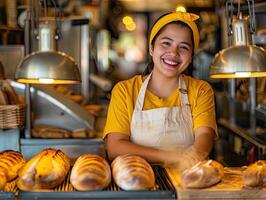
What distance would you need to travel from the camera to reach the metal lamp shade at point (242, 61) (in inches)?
85.8

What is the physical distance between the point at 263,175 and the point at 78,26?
10.2 feet

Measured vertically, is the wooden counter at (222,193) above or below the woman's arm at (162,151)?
above

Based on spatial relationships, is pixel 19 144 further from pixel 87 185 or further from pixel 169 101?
pixel 87 185

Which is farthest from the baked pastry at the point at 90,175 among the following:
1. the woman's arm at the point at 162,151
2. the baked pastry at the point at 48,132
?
the baked pastry at the point at 48,132

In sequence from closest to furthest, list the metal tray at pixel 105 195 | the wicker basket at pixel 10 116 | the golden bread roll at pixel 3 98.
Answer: the metal tray at pixel 105 195 → the wicker basket at pixel 10 116 → the golden bread roll at pixel 3 98

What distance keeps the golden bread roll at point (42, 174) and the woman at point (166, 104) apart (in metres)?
0.62

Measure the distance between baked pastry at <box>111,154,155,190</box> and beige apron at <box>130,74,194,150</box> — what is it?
0.72 m

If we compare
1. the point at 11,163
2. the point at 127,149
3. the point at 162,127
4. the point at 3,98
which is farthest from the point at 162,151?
the point at 3,98

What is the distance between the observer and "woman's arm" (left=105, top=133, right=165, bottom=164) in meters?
2.39

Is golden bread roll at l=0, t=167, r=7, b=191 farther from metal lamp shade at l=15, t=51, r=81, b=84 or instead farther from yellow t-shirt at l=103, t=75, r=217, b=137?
yellow t-shirt at l=103, t=75, r=217, b=137

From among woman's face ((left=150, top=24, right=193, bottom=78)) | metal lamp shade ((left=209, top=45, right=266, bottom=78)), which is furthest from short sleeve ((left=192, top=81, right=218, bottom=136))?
metal lamp shade ((left=209, top=45, right=266, bottom=78))

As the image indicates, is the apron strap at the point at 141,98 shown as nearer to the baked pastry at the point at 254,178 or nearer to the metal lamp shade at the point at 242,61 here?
the metal lamp shade at the point at 242,61

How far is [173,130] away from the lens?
2.72 metres

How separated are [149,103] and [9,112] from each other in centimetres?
101
